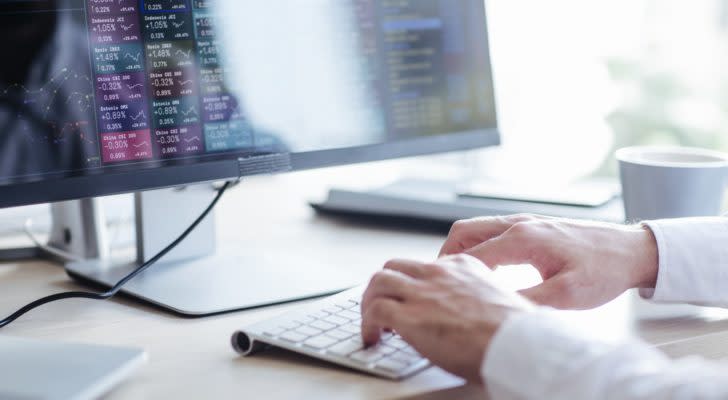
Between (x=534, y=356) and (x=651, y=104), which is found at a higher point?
(x=651, y=104)

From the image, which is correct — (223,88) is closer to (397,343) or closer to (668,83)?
(397,343)

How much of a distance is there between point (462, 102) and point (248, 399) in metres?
0.55

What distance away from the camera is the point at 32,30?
2.58 feet

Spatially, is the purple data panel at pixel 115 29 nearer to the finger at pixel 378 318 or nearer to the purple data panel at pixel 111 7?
the purple data panel at pixel 111 7

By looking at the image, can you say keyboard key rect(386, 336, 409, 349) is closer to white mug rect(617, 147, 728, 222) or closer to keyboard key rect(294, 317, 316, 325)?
keyboard key rect(294, 317, 316, 325)

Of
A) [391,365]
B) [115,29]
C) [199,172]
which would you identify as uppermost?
[115,29]

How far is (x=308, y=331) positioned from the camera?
2.33 ft

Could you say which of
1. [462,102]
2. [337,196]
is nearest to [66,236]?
[337,196]

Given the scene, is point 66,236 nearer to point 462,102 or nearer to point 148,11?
point 148,11

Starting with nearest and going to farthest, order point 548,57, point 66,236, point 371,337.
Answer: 1. point 371,337
2. point 66,236
3. point 548,57

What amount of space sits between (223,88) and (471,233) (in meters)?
0.30

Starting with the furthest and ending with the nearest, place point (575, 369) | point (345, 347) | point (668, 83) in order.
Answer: point (668, 83) < point (345, 347) < point (575, 369)

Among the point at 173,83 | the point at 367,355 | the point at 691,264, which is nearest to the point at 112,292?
the point at 173,83

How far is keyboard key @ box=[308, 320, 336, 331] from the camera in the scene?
72 cm
